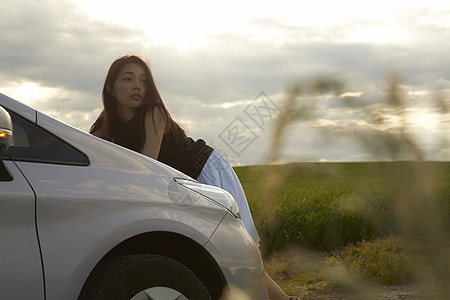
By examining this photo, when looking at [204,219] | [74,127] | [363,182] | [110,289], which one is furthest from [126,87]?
[363,182]

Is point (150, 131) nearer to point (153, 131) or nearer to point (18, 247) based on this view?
point (153, 131)

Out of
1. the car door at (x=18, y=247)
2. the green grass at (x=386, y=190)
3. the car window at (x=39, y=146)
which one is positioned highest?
the car window at (x=39, y=146)

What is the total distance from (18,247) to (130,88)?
2.07m

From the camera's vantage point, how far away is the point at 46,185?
1.94 meters

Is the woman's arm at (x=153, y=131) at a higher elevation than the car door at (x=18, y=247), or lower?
higher

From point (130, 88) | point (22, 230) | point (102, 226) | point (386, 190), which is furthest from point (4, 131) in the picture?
point (130, 88)

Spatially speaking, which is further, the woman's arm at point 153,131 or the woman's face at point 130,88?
the woman's face at point 130,88

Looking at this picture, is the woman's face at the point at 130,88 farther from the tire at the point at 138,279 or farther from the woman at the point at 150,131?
the tire at the point at 138,279

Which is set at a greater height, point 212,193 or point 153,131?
point 153,131

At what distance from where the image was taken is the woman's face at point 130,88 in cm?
365

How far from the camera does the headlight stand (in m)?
2.45

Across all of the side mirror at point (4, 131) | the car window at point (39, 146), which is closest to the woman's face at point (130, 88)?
the car window at point (39, 146)

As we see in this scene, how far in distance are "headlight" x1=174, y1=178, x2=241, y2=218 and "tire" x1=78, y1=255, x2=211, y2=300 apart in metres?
0.41

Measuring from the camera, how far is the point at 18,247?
70.4 inches
